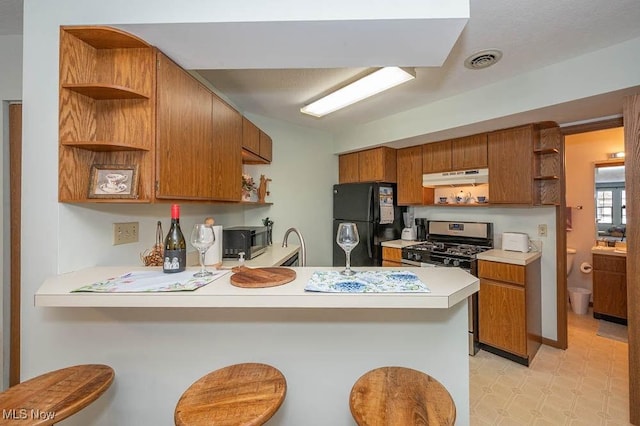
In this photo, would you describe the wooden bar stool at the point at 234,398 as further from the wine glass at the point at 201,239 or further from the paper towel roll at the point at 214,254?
the paper towel roll at the point at 214,254

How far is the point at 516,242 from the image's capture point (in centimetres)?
269

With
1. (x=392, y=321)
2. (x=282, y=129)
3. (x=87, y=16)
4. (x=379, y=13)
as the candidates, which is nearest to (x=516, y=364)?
(x=392, y=321)

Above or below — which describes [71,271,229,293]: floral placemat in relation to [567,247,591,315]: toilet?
above

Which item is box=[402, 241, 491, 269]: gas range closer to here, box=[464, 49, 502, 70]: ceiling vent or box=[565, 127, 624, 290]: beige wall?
box=[464, 49, 502, 70]: ceiling vent

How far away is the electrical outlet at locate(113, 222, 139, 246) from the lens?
5.03 feet

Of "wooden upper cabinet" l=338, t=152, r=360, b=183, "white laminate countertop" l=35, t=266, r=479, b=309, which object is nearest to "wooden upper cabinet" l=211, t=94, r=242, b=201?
"white laminate countertop" l=35, t=266, r=479, b=309

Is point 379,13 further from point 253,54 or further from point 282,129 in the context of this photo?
point 282,129

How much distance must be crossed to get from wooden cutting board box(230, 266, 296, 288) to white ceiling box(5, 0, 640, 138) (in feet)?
3.79

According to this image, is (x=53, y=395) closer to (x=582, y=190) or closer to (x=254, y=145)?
(x=254, y=145)

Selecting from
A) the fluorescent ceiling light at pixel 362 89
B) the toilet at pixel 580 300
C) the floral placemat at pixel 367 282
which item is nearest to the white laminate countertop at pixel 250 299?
the floral placemat at pixel 367 282

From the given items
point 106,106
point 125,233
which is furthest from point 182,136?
point 125,233

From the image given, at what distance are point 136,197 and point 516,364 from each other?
324 cm

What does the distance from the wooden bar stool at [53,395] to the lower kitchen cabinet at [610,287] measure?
473cm

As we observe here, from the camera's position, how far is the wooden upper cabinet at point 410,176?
10.9ft
